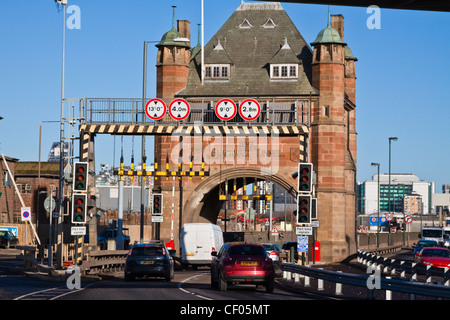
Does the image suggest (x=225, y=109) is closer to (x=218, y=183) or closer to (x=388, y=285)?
(x=218, y=183)

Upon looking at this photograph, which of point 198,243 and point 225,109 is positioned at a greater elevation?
point 225,109

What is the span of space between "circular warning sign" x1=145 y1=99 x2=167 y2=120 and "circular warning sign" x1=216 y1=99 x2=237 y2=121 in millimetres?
2880

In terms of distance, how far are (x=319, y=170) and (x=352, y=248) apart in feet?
25.8

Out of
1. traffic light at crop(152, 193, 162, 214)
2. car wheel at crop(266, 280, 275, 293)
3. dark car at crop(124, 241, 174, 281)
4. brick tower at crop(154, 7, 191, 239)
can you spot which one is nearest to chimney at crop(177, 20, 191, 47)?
brick tower at crop(154, 7, 191, 239)

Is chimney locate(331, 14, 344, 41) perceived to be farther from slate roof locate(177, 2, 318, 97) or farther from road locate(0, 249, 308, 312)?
road locate(0, 249, 308, 312)

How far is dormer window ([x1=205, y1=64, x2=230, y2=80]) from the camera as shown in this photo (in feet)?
208

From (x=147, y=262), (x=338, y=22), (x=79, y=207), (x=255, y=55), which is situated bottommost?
(x=147, y=262)

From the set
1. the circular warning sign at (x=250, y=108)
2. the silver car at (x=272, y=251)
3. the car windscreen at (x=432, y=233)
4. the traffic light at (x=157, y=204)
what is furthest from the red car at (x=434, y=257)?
the car windscreen at (x=432, y=233)

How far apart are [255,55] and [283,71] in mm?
2857

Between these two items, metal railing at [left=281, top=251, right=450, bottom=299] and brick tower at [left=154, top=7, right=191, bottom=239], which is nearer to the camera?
metal railing at [left=281, top=251, right=450, bottom=299]

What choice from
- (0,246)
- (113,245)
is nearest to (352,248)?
(113,245)

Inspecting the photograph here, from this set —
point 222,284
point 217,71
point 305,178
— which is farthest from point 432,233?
point 222,284

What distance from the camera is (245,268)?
2747 cm
